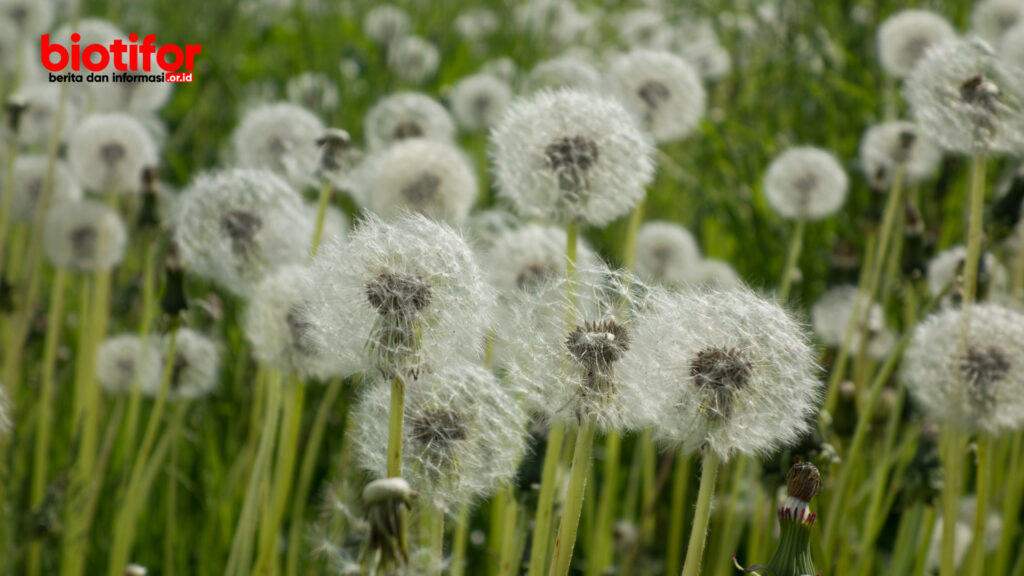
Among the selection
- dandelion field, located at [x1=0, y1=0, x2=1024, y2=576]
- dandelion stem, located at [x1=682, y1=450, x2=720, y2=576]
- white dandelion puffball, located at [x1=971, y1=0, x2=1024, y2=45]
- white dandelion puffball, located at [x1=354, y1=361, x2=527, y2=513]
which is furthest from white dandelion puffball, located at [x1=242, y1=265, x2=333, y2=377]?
white dandelion puffball, located at [x1=971, y1=0, x2=1024, y2=45]

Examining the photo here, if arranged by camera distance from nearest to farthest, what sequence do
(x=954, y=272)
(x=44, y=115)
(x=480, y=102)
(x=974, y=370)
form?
(x=974, y=370) → (x=954, y=272) → (x=44, y=115) → (x=480, y=102)

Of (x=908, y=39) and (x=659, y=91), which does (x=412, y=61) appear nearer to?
(x=659, y=91)

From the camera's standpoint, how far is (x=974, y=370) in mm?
1873

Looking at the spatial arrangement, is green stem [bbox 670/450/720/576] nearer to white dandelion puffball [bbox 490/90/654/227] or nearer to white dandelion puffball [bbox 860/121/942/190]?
white dandelion puffball [bbox 490/90/654/227]

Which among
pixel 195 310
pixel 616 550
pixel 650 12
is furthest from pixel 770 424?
pixel 650 12

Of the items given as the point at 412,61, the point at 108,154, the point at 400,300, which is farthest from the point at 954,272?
the point at 412,61

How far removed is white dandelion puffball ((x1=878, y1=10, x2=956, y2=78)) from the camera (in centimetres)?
320

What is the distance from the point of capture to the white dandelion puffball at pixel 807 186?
119 inches

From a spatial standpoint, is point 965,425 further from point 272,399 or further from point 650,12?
point 650,12

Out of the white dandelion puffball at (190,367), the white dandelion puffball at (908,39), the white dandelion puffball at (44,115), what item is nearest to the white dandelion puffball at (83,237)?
the white dandelion puffball at (190,367)

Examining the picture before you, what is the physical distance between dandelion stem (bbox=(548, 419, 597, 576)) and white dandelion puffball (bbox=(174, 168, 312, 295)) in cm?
102

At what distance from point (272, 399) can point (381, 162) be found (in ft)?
3.20

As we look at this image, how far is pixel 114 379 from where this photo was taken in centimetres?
277

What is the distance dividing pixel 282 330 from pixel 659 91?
4.64 feet
